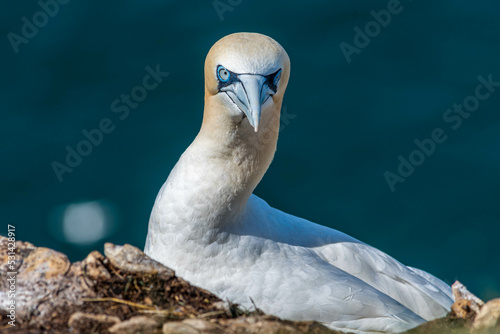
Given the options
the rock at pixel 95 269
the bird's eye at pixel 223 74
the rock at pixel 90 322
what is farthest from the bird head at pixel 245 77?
the rock at pixel 90 322

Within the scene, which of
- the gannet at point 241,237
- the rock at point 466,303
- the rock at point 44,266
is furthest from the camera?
the gannet at point 241,237

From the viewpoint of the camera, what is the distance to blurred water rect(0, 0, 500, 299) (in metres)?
11.1

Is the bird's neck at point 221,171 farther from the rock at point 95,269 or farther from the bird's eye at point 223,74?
the rock at point 95,269

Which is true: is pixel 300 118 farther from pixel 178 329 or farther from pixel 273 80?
pixel 178 329

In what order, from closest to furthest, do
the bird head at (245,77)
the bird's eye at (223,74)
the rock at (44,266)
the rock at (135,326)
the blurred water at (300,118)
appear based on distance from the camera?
the rock at (135,326)
the rock at (44,266)
the bird head at (245,77)
the bird's eye at (223,74)
the blurred water at (300,118)

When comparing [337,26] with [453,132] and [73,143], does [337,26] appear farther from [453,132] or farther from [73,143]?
[73,143]

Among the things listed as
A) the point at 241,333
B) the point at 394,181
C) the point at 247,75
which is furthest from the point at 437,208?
the point at 241,333

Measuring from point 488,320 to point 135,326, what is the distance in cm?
212

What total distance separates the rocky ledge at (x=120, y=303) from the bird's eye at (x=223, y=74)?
1.39 metres

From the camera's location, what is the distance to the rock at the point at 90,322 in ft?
14.7

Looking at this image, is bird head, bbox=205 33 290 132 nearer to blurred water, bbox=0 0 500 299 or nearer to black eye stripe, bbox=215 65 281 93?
black eye stripe, bbox=215 65 281 93

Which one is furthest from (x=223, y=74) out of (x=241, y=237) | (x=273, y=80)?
(x=241, y=237)

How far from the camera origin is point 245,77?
5383 millimetres

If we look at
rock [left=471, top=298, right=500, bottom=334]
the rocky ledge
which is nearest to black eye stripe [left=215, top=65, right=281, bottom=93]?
the rocky ledge
